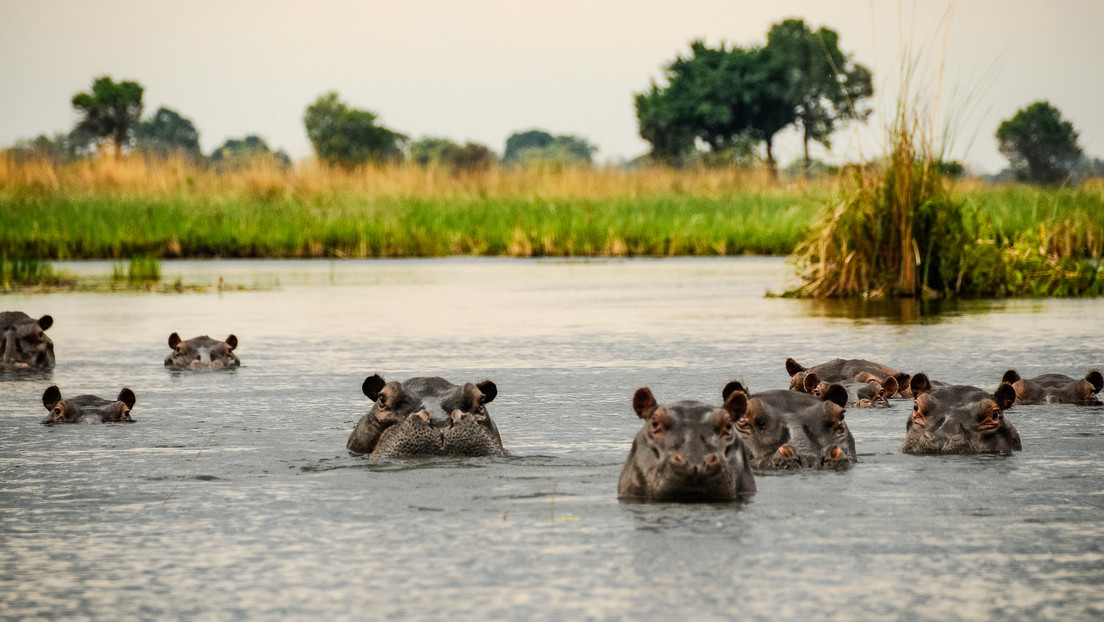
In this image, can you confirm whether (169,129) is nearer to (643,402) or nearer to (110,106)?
(110,106)

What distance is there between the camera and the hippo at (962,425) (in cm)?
561

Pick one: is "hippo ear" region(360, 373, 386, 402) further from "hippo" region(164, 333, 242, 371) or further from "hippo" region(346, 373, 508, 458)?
"hippo" region(164, 333, 242, 371)

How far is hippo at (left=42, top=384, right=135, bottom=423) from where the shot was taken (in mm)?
6668

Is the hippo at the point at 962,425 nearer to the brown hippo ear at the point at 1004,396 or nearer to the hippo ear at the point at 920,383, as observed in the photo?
the brown hippo ear at the point at 1004,396

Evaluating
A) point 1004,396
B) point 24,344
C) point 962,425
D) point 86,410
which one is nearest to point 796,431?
point 962,425

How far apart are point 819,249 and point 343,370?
22.7ft

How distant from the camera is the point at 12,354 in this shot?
888 centimetres

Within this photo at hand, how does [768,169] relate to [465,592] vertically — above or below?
above

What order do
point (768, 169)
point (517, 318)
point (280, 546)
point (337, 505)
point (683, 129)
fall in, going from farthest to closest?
point (683, 129)
point (768, 169)
point (517, 318)
point (337, 505)
point (280, 546)

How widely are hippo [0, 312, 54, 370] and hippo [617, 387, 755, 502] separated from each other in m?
5.46

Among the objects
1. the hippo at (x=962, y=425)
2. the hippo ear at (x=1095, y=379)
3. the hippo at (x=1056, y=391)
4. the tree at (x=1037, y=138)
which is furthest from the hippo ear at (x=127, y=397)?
the tree at (x=1037, y=138)

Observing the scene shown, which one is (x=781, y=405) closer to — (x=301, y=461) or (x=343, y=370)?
(x=301, y=461)

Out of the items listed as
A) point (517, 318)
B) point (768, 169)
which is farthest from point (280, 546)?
point (768, 169)

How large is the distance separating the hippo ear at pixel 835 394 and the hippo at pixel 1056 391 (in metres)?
2.04
